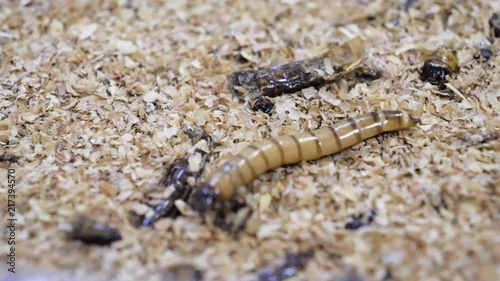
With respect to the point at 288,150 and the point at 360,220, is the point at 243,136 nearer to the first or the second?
the point at 288,150

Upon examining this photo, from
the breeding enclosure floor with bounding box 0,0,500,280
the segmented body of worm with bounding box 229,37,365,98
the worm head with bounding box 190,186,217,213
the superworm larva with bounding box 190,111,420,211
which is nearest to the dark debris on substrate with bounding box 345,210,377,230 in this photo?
the breeding enclosure floor with bounding box 0,0,500,280

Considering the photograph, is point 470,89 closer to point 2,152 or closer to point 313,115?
point 313,115

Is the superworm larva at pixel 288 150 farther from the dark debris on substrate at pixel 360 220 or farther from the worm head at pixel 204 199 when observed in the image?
the dark debris on substrate at pixel 360 220

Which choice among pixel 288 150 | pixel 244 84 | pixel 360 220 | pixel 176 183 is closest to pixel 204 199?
pixel 176 183

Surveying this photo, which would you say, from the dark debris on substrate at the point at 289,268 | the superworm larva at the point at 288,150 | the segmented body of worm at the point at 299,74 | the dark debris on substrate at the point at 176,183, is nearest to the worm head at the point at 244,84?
the segmented body of worm at the point at 299,74

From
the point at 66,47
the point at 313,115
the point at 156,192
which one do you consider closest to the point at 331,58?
the point at 313,115
